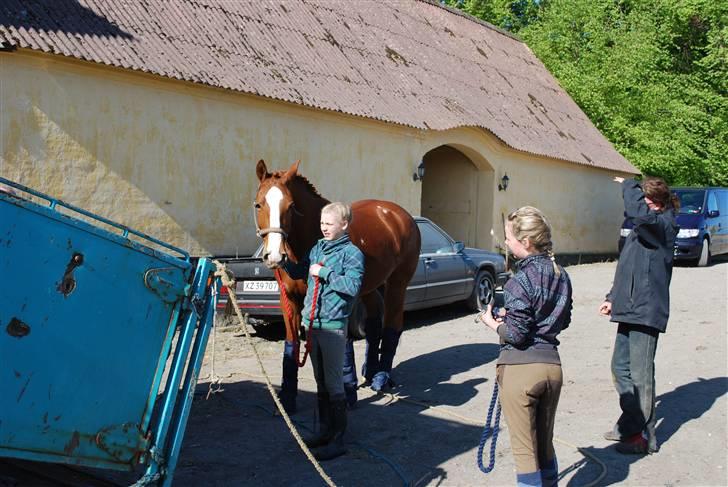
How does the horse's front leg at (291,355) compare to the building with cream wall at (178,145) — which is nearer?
the horse's front leg at (291,355)

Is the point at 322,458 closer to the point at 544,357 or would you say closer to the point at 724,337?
the point at 544,357

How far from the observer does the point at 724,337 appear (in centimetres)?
946

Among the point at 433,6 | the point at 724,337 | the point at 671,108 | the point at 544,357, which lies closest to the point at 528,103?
the point at 433,6

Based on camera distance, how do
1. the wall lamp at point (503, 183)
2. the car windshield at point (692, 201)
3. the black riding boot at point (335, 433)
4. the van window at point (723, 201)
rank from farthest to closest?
1. the van window at point (723, 201)
2. the car windshield at point (692, 201)
3. the wall lamp at point (503, 183)
4. the black riding boot at point (335, 433)

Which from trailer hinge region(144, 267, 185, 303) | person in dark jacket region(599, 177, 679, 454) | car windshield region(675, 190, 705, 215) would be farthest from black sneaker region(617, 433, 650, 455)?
car windshield region(675, 190, 705, 215)

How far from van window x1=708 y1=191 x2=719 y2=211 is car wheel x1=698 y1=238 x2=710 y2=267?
1.06 meters

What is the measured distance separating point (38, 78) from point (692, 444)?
9.06 m

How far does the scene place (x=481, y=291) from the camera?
11.9 metres

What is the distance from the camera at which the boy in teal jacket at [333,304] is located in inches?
187

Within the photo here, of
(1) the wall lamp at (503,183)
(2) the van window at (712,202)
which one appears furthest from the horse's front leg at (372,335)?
(2) the van window at (712,202)

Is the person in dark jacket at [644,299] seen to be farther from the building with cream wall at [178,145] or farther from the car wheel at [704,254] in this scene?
the car wheel at [704,254]

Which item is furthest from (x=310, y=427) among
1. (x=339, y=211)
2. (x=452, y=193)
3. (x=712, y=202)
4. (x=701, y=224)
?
(x=712, y=202)

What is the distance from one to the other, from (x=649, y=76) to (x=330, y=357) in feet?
78.6

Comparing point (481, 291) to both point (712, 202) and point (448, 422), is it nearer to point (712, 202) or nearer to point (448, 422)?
point (448, 422)
